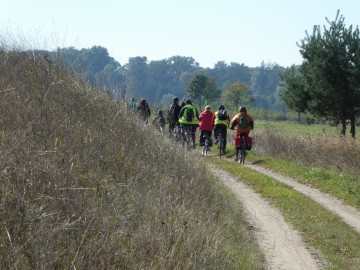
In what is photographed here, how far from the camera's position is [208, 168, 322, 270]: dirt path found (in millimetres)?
9414

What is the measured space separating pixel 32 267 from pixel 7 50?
8.89 m

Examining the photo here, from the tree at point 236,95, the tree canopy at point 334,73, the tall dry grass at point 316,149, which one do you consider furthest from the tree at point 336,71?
the tree at point 236,95

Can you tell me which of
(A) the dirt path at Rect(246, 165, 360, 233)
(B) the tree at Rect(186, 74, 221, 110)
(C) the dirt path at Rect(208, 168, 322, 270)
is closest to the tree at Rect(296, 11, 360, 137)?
(A) the dirt path at Rect(246, 165, 360, 233)

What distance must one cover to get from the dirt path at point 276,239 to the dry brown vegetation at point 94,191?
0.33 m

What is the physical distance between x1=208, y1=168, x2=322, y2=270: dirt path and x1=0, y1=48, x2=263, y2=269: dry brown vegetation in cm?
33

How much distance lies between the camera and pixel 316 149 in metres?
23.9

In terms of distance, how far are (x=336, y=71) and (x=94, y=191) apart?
92.8ft

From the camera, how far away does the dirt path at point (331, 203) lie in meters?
13.0

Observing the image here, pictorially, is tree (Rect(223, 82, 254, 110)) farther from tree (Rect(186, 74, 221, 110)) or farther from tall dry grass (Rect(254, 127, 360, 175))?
tall dry grass (Rect(254, 127, 360, 175))

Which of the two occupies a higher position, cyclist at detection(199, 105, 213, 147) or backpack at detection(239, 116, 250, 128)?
backpack at detection(239, 116, 250, 128)

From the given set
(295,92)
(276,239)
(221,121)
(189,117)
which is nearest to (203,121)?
(221,121)

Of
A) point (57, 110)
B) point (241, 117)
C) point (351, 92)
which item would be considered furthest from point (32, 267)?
point (351, 92)

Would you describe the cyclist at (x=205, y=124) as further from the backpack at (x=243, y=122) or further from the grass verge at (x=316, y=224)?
the grass verge at (x=316, y=224)

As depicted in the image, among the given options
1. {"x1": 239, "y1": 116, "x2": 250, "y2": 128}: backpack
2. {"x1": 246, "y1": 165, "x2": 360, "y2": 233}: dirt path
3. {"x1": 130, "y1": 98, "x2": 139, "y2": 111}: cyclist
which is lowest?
{"x1": 246, "y1": 165, "x2": 360, "y2": 233}: dirt path
